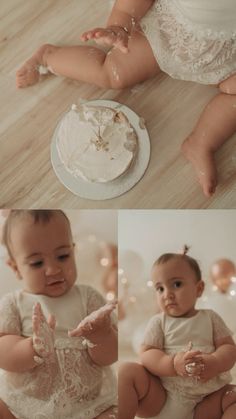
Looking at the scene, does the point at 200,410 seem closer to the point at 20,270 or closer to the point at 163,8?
the point at 20,270

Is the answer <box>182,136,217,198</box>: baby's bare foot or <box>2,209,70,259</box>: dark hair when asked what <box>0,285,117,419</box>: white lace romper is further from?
<box>182,136,217,198</box>: baby's bare foot

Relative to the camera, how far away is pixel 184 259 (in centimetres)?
90

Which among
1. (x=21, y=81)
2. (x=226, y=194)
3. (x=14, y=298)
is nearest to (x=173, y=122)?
(x=226, y=194)

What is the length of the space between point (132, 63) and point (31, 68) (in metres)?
0.18

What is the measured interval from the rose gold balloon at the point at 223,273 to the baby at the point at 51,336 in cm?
17

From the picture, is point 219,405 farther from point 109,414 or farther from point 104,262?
point 104,262

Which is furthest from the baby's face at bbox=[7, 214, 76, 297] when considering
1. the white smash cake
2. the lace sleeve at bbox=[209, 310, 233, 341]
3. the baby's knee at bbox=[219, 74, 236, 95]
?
the baby's knee at bbox=[219, 74, 236, 95]

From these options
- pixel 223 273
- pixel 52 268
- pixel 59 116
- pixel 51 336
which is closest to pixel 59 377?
pixel 51 336

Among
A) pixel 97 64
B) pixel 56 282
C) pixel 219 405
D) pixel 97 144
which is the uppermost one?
pixel 97 64

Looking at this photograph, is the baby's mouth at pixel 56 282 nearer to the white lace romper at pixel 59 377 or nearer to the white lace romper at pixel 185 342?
the white lace romper at pixel 59 377

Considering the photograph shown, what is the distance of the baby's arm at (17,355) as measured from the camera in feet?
2.83

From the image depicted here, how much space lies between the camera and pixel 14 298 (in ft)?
2.90

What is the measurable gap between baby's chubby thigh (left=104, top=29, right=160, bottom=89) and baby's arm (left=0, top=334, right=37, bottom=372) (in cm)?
43

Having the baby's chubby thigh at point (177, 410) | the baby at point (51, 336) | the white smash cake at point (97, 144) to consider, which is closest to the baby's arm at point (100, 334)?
the baby at point (51, 336)
